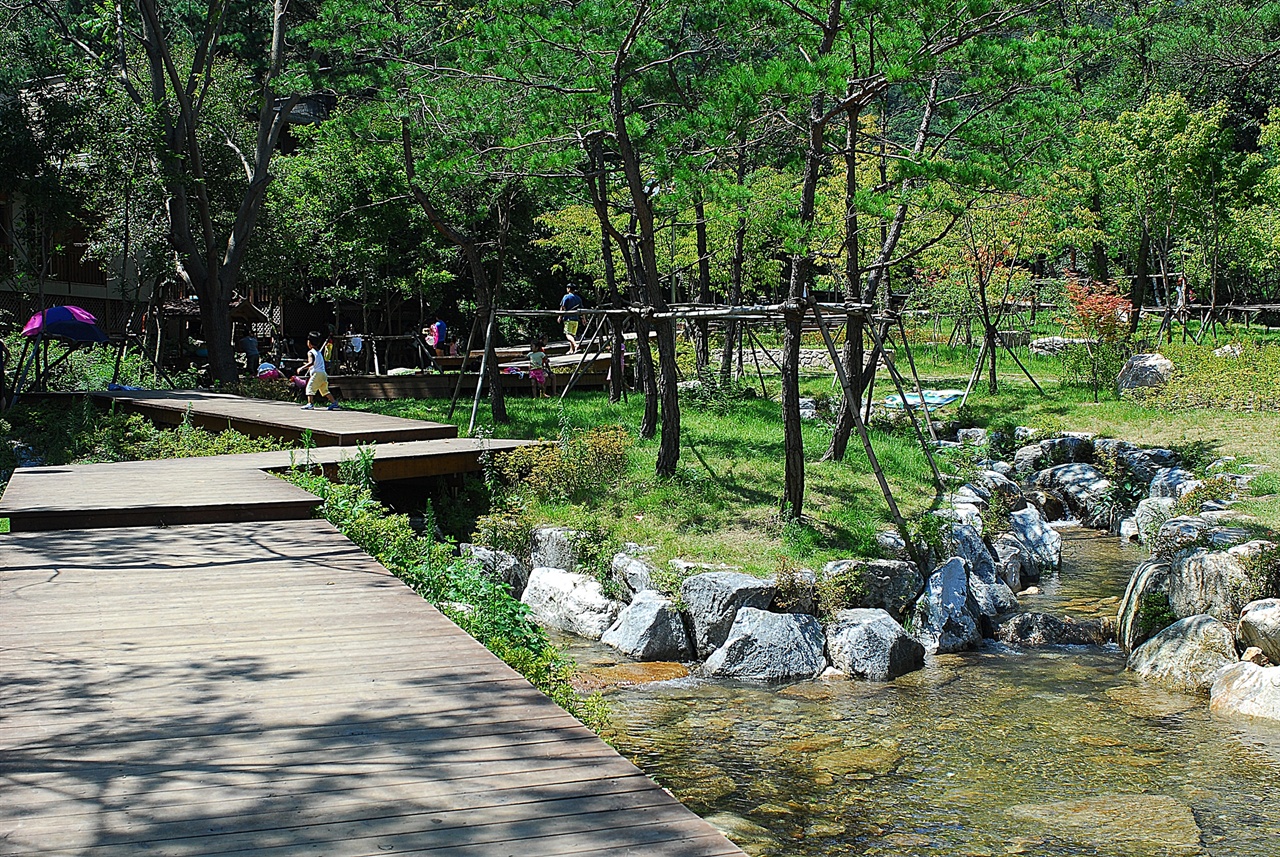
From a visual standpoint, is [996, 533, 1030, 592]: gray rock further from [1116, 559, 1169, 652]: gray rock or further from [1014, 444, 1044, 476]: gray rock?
[1014, 444, 1044, 476]: gray rock

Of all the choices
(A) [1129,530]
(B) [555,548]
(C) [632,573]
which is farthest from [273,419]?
(A) [1129,530]

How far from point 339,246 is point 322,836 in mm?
23541

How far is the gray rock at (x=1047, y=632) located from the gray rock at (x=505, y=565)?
4.81 m

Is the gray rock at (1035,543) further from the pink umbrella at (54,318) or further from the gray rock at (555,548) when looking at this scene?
the pink umbrella at (54,318)

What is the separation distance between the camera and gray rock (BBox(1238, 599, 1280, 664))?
30.0 ft

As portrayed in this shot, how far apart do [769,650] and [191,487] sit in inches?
214

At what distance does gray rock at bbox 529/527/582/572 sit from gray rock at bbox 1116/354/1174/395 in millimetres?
13813

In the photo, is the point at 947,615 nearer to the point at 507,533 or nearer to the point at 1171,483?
the point at 507,533

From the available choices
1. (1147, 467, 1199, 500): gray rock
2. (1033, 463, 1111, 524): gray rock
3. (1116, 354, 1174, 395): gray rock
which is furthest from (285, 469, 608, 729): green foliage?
(1116, 354, 1174, 395): gray rock

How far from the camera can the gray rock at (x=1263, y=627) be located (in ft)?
30.0

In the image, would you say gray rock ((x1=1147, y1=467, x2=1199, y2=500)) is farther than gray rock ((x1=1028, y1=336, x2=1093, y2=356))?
No

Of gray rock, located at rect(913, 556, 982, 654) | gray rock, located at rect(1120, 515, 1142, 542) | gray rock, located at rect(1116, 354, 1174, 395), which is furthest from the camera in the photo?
gray rock, located at rect(1116, 354, 1174, 395)

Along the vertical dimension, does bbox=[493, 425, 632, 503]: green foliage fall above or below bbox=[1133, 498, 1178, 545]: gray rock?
above

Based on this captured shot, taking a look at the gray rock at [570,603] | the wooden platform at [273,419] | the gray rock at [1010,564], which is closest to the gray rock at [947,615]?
the gray rock at [1010,564]
